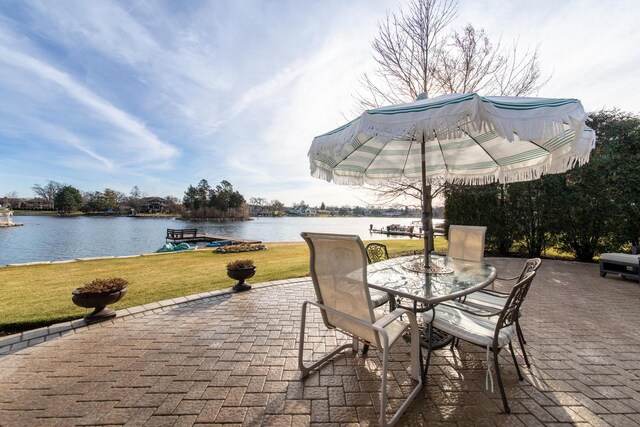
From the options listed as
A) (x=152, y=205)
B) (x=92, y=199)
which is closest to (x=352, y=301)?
(x=152, y=205)

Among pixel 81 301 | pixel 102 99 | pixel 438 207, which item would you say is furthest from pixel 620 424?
pixel 102 99

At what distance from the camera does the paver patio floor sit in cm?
170

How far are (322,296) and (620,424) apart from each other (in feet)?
6.85

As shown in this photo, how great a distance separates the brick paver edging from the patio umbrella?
2944 mm

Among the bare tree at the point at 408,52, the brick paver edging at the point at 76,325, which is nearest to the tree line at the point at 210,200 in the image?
the bare tree at the point at 408,52

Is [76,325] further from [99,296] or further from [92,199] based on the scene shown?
[92,199]

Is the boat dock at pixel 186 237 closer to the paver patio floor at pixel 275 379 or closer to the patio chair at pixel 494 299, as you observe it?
the paver patio floor at pixel 275 379

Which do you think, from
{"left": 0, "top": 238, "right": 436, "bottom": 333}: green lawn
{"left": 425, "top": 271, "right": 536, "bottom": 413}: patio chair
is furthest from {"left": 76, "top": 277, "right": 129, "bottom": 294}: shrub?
{"left": 425, "top": 271, "right": 536, "bottom": 413}: patio chair

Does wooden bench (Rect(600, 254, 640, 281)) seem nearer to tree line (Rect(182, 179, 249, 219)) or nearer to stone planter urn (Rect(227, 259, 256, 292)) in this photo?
stone planter urn (Rect(227, 259, 256, 292))

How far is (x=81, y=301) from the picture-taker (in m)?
3.06

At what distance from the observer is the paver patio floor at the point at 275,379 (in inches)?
66.9

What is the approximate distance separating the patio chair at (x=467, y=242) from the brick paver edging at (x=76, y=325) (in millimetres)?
3823

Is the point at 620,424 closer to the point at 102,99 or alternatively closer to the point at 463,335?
the point at 463,335

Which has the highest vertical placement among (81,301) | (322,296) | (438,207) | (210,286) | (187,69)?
(187,69)
